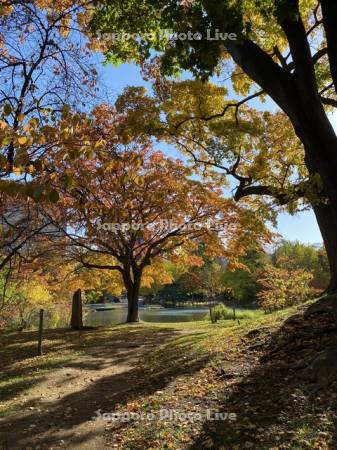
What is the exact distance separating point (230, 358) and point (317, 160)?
404 centimetres

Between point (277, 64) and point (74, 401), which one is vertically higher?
point (277, 64)

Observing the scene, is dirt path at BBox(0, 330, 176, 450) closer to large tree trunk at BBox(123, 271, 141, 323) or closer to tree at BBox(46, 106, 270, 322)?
tree at BBox(46, 106, 270, 322)

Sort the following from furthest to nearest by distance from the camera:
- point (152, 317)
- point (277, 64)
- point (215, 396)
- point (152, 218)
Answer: point (152, 317)
point (152, 218)
point (215, 396)
point (277, 64)

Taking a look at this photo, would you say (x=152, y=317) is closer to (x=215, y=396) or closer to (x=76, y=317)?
(x=76, y=317)

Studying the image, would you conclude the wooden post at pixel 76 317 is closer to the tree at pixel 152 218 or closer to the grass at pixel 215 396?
the tree at pixel 152 218

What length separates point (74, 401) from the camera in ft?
22.7

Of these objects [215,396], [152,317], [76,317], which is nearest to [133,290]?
[76,317]

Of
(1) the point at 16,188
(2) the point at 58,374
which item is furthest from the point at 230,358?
(1) the point at 16,188

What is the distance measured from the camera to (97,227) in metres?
16.2

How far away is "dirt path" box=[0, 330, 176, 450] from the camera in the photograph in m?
5.24

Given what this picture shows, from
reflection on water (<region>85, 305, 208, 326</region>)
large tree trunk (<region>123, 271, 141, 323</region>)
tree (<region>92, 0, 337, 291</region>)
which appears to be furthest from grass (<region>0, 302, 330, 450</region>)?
reflection on water (<region>85, 305, 208, 326</region>)

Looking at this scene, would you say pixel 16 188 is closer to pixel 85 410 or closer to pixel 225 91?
pixel 85 410

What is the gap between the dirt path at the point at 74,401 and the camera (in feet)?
17.2

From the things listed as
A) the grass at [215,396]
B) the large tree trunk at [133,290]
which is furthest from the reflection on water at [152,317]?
the grass at [215,396]
